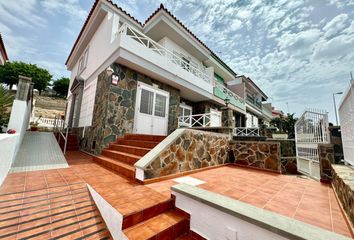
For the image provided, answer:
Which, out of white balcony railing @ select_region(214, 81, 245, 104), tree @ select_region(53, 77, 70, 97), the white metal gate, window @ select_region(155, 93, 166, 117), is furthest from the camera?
tree @ select_region(53, 77, 70, 97)

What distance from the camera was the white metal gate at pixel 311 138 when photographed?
4.16 metres

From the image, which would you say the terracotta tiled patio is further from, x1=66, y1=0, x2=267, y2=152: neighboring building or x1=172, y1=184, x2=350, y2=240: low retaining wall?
x1=66, y1=0, x2=267, y2=152: neighboring building

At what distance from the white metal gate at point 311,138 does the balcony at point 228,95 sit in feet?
18.7

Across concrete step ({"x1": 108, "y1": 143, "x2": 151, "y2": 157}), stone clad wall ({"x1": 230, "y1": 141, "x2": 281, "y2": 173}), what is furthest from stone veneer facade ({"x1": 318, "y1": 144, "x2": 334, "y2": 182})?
concrete step ({"x1": 108, "y1": 143, "x2": 151, "y2": 157})

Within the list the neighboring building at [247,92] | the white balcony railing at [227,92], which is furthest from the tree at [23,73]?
the neighboring building at [247,92]

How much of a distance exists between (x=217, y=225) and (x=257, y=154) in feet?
15.4

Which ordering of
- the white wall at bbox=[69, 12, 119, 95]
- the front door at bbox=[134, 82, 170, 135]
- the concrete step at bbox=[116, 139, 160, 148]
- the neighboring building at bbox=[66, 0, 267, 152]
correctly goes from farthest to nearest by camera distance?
the front door at bbox=[134, 82, 170, 135] → the white wall at bbox=[69, 12, 119, 95] → the neighboring building at bbox=[66, 0, 267, 152] → the concrete step at bbox=[116, 139, 160, 148]

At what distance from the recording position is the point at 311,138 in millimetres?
4758

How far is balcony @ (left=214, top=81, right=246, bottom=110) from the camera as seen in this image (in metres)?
10.8

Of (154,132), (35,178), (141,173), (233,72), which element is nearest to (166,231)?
(141,173)

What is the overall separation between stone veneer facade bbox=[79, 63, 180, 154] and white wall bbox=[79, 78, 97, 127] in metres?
0.51

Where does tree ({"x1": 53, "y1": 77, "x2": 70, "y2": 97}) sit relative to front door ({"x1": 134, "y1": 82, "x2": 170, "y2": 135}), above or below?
above

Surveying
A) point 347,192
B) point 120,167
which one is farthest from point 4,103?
point 347,192

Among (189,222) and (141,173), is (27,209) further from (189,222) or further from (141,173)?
(189,222)
